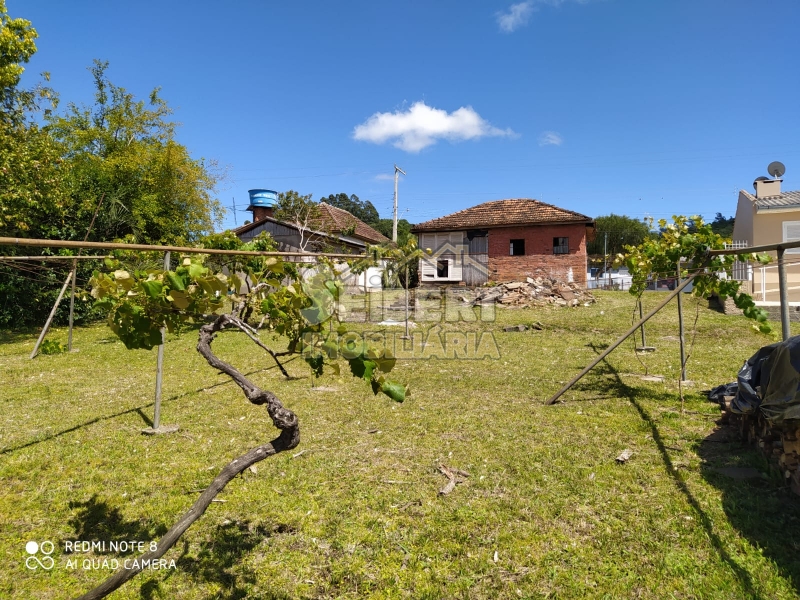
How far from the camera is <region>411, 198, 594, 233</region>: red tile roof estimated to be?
21828mm

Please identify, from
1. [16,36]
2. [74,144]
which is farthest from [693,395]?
[74,144]

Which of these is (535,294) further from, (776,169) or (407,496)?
(407,496)

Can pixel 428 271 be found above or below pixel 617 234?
below

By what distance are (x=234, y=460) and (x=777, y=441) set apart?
14.2 feet

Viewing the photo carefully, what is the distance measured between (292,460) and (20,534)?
1.95 m

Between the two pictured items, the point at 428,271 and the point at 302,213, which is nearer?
the point at 302,213

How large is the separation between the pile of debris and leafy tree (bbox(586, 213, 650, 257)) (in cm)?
3410

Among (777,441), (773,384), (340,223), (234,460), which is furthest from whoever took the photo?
(340,223)

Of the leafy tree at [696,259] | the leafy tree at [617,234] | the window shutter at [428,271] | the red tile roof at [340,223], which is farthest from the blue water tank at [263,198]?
the leafy tree at [617,234]

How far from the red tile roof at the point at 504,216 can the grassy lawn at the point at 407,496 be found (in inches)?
628

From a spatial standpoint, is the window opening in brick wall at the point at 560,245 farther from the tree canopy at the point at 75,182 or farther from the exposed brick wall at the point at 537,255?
the tree canopy at the point at 75,182

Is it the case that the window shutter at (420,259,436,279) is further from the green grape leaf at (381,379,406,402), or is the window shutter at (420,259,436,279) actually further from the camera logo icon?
the green grape leaf at (381,379,406,402)

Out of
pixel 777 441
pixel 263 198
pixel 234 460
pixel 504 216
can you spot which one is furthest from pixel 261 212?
pixel 234 460

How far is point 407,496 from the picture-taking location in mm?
3512
